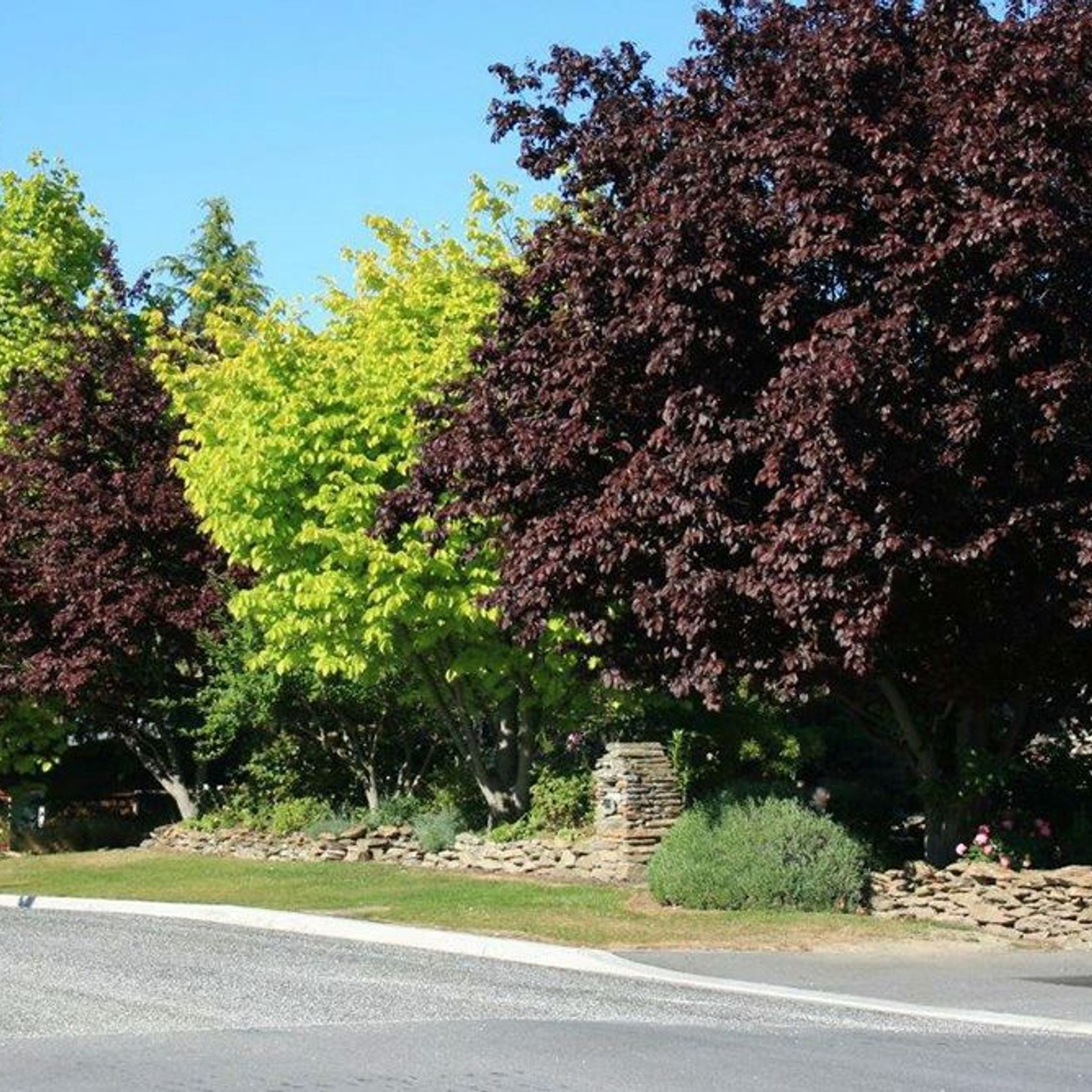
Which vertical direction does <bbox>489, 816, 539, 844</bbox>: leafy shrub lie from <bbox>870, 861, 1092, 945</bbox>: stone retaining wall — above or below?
above

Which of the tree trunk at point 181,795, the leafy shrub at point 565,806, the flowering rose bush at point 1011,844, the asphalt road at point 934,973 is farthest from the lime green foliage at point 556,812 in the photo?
the asphalt road at point 934,973

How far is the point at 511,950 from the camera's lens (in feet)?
50.2

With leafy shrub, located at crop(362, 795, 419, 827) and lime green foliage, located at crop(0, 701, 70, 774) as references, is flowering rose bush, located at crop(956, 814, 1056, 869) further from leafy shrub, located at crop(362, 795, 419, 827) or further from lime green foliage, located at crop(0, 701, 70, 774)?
lime green foliage, located at crop(0, 701, 70, 774)

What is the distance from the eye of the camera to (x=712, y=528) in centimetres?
1596

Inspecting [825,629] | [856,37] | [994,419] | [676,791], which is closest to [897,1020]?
[825,629]

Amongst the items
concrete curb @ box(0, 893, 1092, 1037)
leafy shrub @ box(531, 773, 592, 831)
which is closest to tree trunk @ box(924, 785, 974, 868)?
concrete curb @ box(0, 893, 1092, 1037)

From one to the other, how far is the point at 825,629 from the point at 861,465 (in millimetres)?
1815

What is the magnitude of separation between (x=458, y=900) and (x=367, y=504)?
18.3 ft

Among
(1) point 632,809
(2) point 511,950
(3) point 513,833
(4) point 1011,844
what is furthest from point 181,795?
(4) point 1011,844

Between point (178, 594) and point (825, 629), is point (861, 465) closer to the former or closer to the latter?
point (825, 629)

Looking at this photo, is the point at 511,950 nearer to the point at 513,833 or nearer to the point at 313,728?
the point at 513,833

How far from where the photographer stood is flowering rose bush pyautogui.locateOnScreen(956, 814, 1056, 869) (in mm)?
17652

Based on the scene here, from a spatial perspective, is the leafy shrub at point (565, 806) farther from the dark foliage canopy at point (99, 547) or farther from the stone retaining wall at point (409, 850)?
the dark foliage canopy at point (99, 547)

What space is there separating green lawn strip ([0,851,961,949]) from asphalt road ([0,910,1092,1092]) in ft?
8.03
